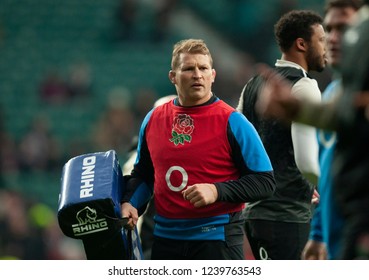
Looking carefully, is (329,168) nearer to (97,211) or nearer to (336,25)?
(336,25)

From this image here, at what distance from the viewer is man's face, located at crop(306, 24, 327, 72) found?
5160 millimetres

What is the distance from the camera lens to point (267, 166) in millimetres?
4371

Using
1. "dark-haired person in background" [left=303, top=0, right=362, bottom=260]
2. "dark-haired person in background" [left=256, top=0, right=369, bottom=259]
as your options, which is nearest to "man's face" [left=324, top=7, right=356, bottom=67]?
"dark-haired person in background" [left=303, top=0, right=362, bottom=260]

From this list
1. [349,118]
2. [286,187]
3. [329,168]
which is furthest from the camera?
[286,187]

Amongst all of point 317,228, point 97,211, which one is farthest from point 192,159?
point 317,228

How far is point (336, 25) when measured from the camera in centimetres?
377

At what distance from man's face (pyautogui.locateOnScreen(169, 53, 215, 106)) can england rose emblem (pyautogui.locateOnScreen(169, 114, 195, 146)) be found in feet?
0.34

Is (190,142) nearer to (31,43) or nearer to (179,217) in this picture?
(179,217)

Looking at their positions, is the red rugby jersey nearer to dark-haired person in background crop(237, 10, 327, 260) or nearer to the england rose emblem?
the england rose emblem

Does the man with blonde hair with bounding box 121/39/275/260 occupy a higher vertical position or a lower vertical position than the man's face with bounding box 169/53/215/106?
lower

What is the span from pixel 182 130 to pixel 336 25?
1.01m
